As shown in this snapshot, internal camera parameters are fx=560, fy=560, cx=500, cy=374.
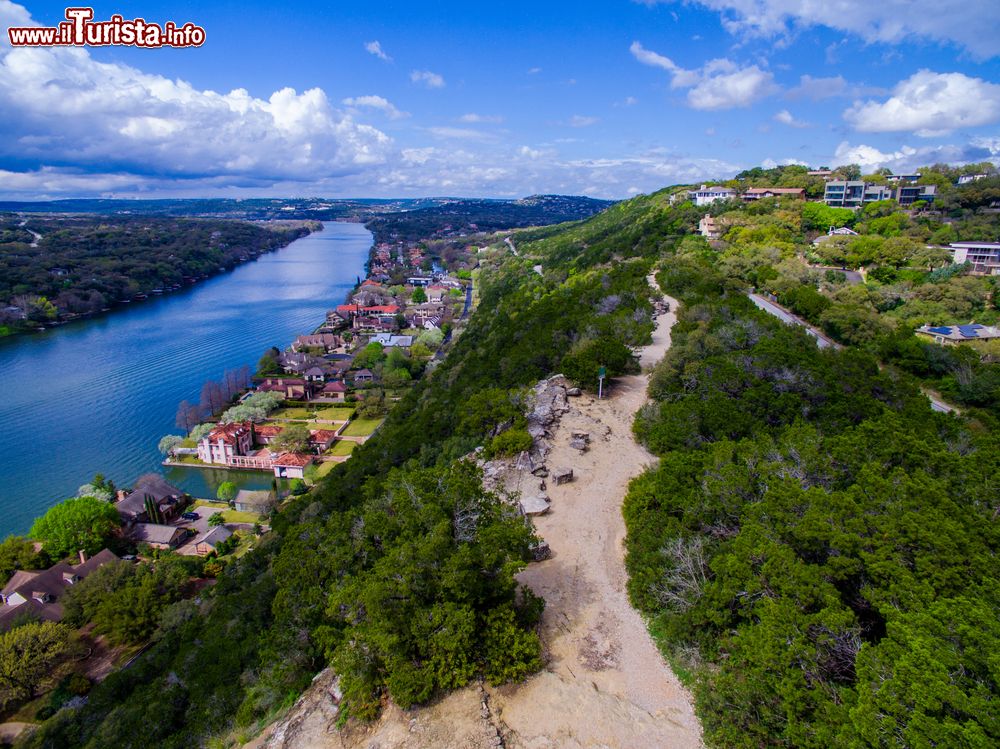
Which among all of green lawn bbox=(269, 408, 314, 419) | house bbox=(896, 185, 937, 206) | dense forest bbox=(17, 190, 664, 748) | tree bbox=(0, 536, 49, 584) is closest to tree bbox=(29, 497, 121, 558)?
tree bbox=(0, 536, 49, 584)

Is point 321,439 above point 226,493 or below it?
above

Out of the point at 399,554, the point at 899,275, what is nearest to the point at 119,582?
the point at 399,554

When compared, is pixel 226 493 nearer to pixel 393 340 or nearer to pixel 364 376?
pixel 364 376

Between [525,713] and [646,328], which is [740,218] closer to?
[646,328]

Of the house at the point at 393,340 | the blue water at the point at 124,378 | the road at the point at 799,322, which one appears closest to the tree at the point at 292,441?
the blue water at the point at 124,378

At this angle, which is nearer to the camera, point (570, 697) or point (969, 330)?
point (570, 697)

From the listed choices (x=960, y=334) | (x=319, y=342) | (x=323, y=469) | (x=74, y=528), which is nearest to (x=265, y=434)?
(x=323, y=469)

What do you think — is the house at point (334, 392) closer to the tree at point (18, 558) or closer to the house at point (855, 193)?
the tree at point (18, 558)
